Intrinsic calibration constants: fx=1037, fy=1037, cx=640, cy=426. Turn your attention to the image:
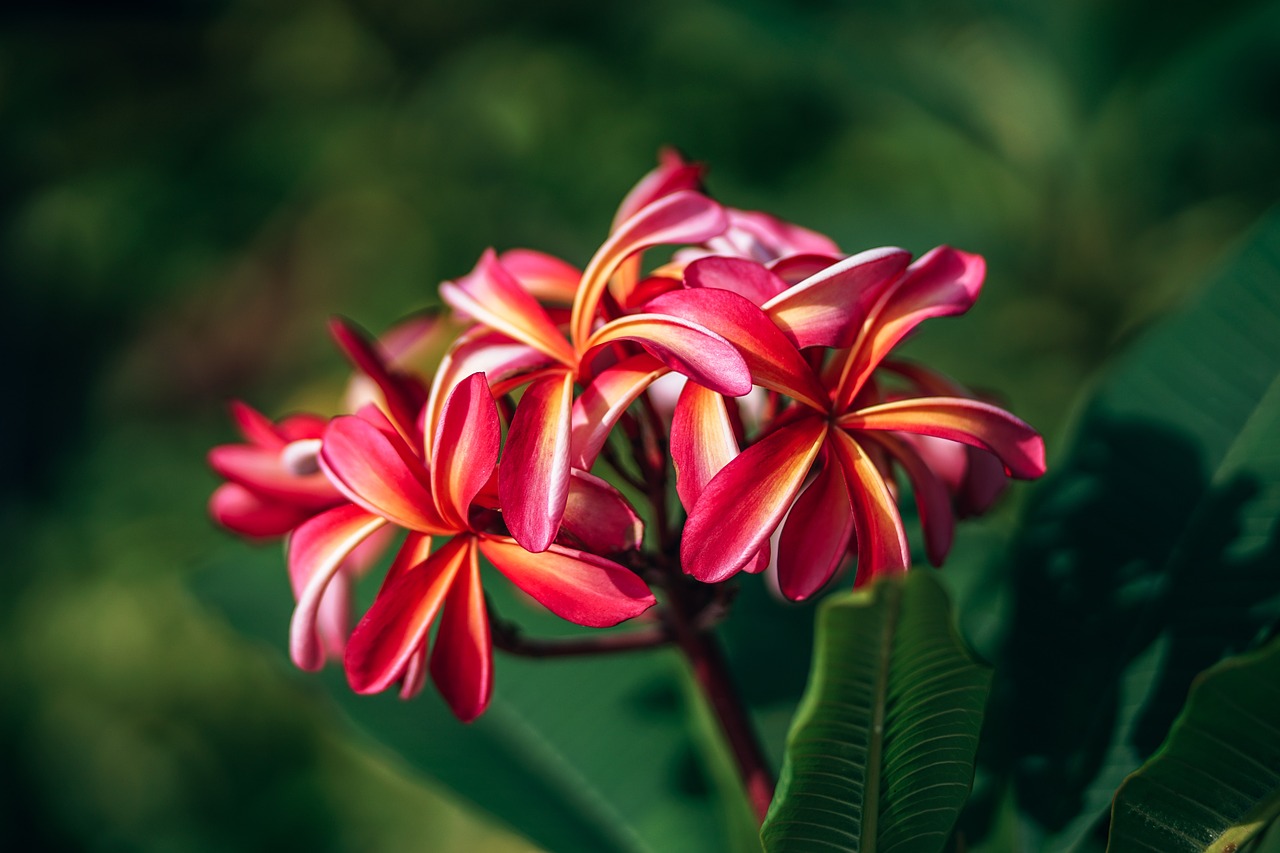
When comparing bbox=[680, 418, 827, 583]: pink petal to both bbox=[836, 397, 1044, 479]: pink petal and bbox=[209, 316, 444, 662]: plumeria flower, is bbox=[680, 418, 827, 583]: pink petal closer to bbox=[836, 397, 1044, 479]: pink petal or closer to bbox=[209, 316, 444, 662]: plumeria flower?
bbox=[836, 397, 1044, 479]: pink petal

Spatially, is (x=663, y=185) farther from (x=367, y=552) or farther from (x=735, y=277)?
(x=367, y=552)

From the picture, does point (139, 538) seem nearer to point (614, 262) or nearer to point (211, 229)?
point (211, 229)

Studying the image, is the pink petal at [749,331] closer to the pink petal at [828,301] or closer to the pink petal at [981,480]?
the pink petal at [828,301]

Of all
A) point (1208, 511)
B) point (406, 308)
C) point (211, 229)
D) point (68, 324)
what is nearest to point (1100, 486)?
point (1208, 511)

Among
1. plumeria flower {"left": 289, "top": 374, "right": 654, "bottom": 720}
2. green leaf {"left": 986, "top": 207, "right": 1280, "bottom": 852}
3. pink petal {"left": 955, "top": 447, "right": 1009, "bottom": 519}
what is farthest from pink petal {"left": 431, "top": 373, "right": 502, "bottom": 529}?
green leaf {"left": 986, "top": 207, "right": 1280, "bottom": 852}

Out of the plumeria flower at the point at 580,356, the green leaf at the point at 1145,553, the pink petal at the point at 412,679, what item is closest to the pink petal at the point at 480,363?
the plumeria flower at the point at 580,356

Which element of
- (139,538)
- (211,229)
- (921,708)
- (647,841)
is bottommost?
(139,538)
